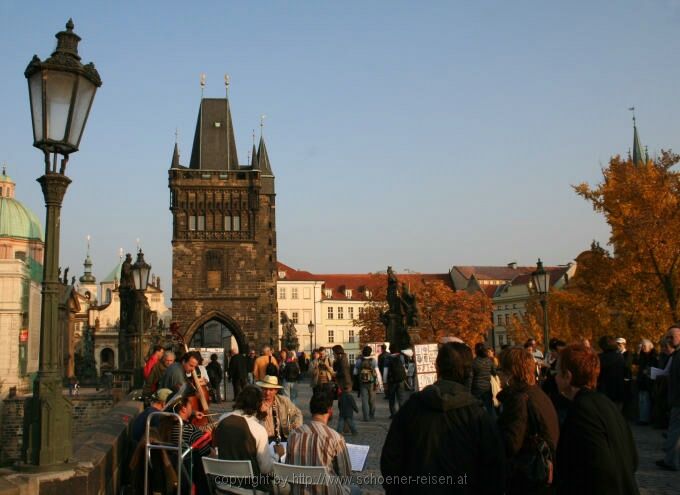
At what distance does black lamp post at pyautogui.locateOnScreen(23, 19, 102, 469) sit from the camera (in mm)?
5074

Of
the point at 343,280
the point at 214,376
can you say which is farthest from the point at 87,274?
the point at 214,376

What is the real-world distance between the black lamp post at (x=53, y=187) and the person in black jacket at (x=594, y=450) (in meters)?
3.32

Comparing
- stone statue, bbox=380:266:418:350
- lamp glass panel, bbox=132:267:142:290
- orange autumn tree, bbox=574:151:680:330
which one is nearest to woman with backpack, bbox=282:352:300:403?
stone statue, bbox=380:266:418:350

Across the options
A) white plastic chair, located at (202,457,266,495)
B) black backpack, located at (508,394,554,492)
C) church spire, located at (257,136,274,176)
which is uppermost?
church spire, located at (257,136,274,176)

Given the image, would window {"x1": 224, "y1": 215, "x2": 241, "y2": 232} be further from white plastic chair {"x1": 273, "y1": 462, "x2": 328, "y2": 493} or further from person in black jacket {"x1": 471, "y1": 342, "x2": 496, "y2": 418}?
white plastic chair {"x1": 273, "y1": 462, "x2": 328, "y2": 493}

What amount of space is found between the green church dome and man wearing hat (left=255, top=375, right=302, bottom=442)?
216 ft

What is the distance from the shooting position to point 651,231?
86.1 ft

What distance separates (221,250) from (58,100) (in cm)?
5102

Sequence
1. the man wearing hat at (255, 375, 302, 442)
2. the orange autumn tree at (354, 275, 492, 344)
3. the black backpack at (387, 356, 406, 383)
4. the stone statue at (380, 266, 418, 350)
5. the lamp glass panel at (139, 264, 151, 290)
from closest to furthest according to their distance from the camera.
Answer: the man wearing hat at (255, 375, 302, 442)
the black backpack at (387, 356, 406, 383)
the lamp glass panel at (139, 264, 151, 290)
the stone statue at (380, 266, 418, 350)
the orange autumn tree at (354, 275, 492, 344)

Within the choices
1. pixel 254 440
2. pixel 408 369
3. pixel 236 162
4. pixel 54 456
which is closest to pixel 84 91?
pixel 54 456

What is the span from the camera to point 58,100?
17.3 feet

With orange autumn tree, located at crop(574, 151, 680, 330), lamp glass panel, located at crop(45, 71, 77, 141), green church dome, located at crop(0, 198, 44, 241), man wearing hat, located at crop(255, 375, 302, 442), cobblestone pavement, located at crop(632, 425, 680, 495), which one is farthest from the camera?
green church dome, located at crop(0, 198, 44, 241)

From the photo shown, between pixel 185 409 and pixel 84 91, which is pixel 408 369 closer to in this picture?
pixel 185 409

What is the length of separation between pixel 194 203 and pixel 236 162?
6504 mm
